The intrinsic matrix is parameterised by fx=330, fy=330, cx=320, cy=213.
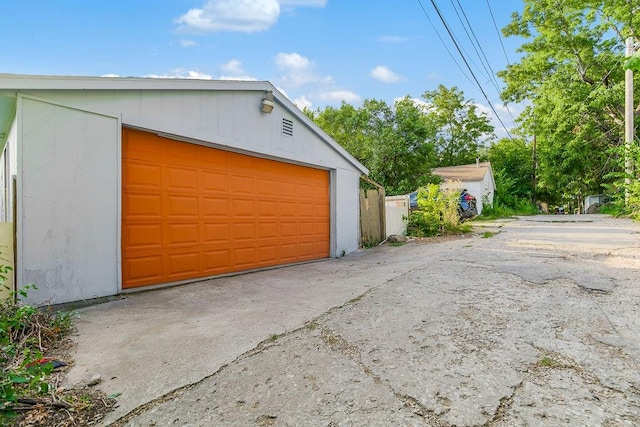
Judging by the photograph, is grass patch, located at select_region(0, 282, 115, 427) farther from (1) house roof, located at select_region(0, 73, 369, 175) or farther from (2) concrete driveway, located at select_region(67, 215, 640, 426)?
(1) house roof, located at select_region(0, 73, 369, 175)

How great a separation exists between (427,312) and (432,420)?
1.54 m

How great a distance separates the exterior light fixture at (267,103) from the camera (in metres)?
5.85

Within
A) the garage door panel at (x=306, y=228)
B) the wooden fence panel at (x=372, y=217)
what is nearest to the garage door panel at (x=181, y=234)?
the garage door panel at (x=306, y=228)

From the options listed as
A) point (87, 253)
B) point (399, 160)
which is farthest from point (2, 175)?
point (399, 160)

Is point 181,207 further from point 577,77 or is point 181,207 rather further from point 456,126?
point 456,126

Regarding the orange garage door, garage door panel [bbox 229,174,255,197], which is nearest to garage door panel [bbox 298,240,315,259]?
the orange garage door

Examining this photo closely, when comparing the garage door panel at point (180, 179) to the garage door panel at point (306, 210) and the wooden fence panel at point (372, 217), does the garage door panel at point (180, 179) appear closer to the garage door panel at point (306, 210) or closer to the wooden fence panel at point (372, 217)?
the garage door panel at point (306, 210)

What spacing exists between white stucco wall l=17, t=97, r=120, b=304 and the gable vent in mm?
2960

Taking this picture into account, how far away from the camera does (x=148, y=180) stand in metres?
4.47

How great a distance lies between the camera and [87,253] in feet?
12.5

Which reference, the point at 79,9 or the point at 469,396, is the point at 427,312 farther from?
the point at 79,9

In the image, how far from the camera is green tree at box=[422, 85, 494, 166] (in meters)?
28.9

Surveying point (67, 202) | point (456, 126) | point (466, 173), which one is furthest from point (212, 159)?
point (456, 126)

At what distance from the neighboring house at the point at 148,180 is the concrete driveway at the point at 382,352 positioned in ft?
2.21
